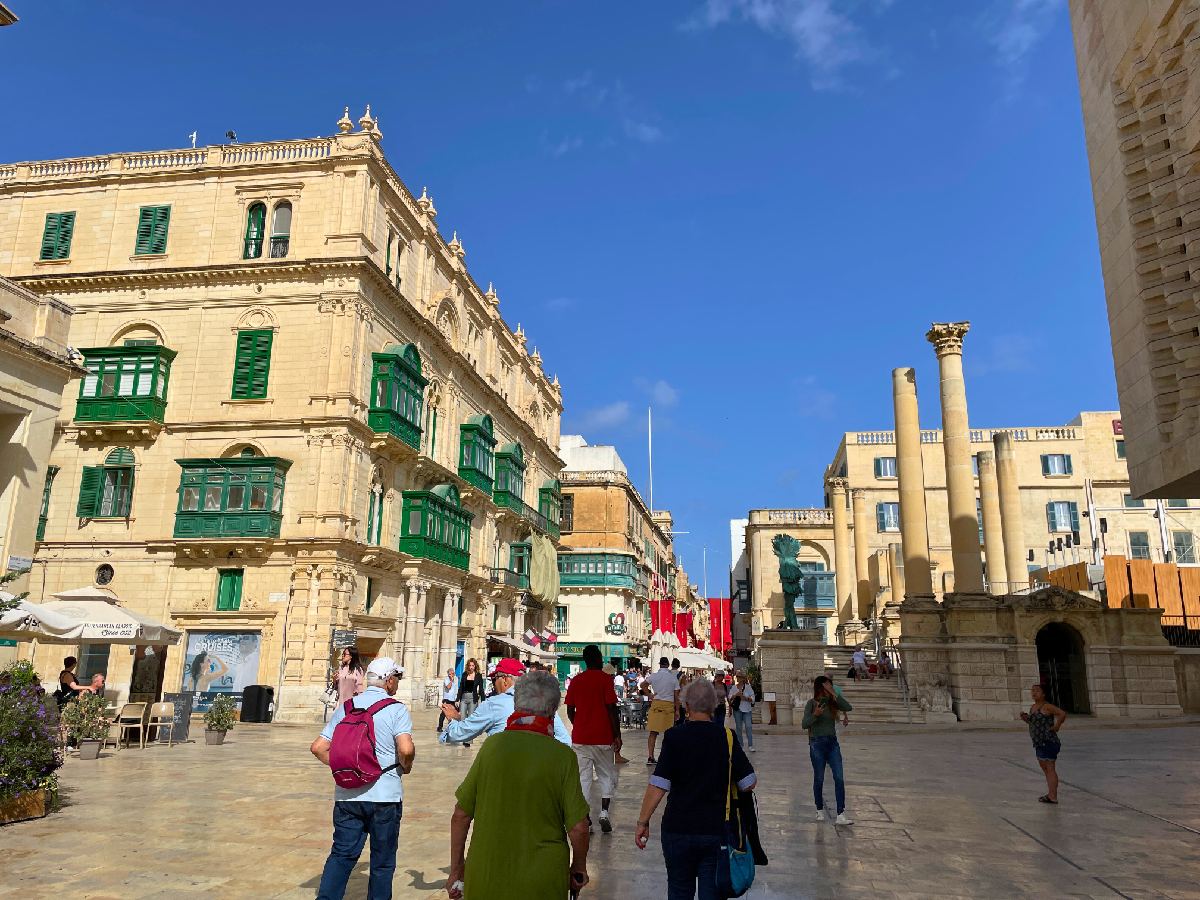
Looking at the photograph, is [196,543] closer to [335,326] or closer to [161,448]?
[161,448]

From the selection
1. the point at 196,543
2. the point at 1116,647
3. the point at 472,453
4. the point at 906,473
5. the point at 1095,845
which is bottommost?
the point at 1095,845

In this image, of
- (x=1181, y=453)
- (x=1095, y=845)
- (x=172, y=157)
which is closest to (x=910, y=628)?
(x=1181, y=453)

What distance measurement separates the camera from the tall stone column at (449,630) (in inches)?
1287

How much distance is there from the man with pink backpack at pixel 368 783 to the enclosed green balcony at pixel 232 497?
21.7 meters

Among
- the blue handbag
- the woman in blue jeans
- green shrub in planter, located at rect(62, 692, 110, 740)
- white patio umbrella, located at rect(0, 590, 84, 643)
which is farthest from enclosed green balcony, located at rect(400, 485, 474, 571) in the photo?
the blue handbag

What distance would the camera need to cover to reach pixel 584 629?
52.7 m

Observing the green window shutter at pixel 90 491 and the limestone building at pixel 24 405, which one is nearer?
the limestone building at pixel 24 405

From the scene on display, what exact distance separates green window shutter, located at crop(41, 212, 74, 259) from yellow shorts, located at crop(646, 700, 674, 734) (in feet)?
90.0

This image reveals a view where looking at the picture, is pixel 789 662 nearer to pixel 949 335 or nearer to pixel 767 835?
pixel 949 335

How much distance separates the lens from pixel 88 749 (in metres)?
14.0

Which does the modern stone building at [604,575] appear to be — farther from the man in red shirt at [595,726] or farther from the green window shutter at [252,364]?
the man in red shirt at [595,726]

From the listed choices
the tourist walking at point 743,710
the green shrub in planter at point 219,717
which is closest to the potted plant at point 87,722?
the green shrub in planter at point 219,717

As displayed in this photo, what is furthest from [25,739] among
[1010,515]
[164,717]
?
[1010,515]

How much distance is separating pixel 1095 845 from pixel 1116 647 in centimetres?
1854
